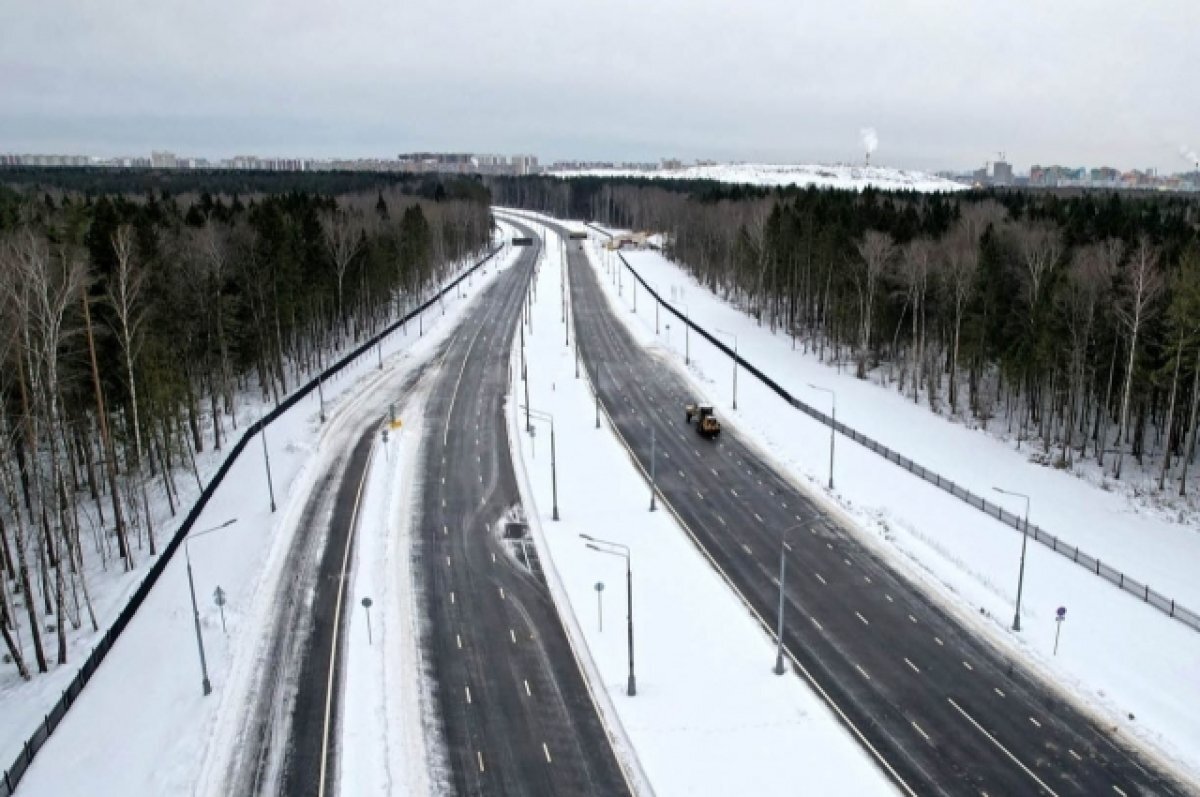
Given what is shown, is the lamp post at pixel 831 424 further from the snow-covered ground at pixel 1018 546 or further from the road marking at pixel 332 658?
the road marking at pixel 332 658

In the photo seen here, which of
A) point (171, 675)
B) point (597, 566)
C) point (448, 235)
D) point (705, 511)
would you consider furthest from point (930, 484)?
point (448, 235)

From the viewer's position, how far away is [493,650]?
37.4 metres

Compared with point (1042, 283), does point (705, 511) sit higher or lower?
lower

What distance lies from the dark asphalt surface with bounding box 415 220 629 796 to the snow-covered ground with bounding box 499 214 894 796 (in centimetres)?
119

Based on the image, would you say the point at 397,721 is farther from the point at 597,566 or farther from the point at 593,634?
the point at 597,566

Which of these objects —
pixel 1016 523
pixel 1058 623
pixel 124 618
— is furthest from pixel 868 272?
pixel 124 618

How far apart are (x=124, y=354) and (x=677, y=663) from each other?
35858 millimetres

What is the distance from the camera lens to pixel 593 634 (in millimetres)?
38656

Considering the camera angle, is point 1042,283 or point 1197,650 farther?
point 1042,283

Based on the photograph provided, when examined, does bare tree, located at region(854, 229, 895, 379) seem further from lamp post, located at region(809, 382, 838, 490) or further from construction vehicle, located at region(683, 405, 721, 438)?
construction vehicle, located at region(683, 405, 721, 438)

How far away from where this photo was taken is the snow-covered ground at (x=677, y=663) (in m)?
29.9

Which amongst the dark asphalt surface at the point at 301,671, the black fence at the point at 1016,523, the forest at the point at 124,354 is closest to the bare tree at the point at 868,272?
the black fence at the point at 1016,523

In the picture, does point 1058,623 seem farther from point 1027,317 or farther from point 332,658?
point 1027,317

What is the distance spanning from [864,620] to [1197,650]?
1366 cm
